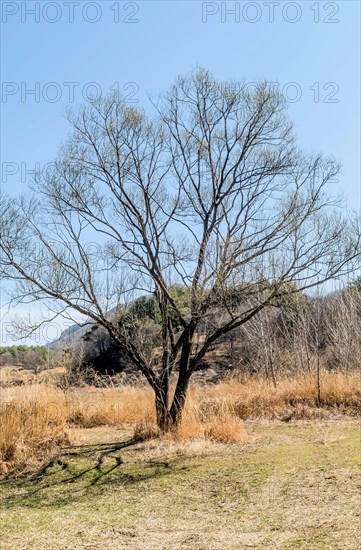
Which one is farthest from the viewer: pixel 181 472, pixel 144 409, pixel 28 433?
pixel 144 409

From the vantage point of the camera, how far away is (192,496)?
18.3 ft

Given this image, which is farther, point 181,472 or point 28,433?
point 28,433

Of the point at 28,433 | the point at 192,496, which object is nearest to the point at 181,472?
the point at 192,496

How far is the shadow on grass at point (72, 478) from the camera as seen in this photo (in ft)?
19.3

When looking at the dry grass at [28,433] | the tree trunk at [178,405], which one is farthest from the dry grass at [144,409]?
the tree trunk at [178,405]

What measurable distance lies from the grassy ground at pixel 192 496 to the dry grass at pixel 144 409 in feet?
1.36

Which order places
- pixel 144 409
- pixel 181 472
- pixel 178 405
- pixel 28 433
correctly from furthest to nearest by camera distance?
pixel 144 409 → pixel 178 405 → pixel 28 433 → pixel 181 472

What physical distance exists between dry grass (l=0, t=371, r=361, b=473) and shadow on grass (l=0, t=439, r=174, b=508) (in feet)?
1.41

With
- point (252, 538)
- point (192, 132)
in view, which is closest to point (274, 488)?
point (252, 538)

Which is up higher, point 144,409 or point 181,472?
point 144,409

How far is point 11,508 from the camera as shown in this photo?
18.3 feet

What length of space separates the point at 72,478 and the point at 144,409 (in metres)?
3.52

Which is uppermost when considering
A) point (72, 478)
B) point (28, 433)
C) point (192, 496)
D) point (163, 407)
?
point (163, 407)

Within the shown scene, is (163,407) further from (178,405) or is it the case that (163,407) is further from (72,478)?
(72,478)
